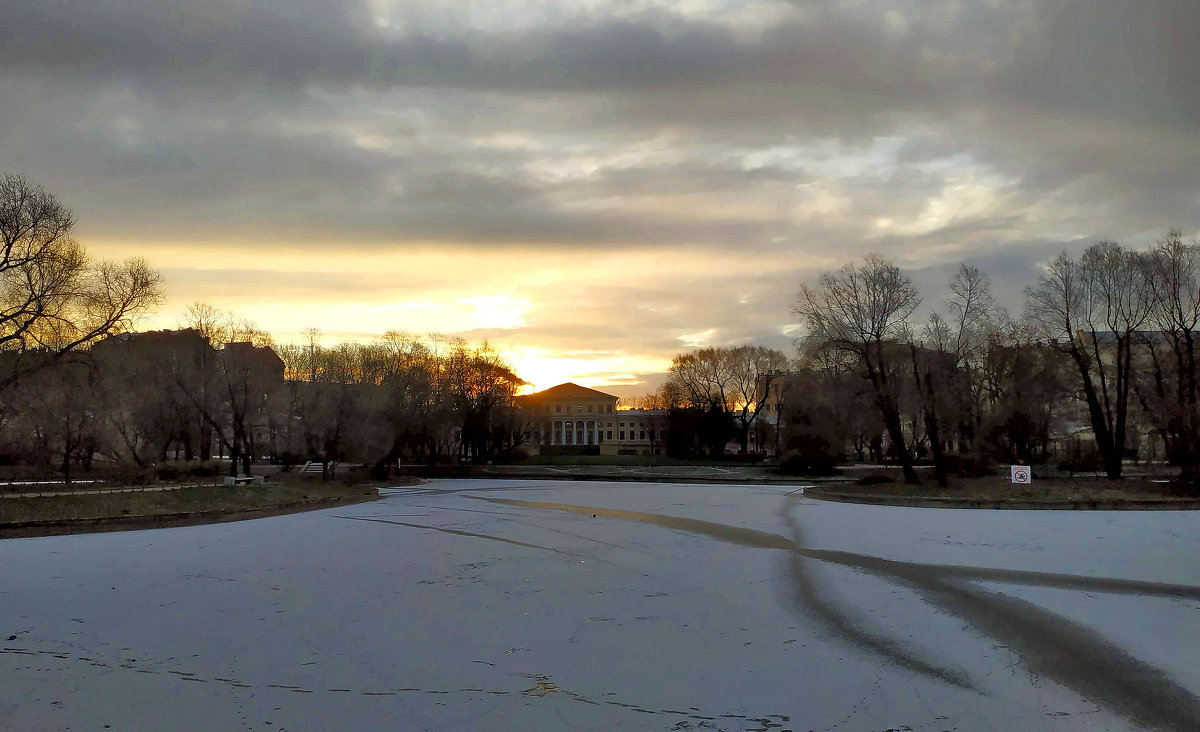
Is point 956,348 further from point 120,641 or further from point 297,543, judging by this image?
point 120,641

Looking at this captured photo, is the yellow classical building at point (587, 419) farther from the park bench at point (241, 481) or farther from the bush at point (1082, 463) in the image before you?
the park bench at point (241, 481)

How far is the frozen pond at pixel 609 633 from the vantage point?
7188 mm

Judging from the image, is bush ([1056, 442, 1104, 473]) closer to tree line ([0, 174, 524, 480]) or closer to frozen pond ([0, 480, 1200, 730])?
frozen pond ([0, 480, 1200, 730])

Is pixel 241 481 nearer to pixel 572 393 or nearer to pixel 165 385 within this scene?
pixel 165 385

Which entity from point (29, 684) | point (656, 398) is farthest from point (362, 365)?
point (656, 398)

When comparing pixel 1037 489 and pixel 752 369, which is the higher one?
pixel 752 369

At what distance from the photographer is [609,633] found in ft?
31.7

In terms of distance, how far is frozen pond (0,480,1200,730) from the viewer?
7188mm

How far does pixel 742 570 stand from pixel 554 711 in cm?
736

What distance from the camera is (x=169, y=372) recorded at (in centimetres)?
3941

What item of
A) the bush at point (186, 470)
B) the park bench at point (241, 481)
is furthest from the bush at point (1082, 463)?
the bush at point (186, 470)

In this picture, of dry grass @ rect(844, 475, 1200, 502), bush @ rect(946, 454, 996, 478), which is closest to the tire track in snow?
dry grass @ rect(844, 475, 1200, 502)

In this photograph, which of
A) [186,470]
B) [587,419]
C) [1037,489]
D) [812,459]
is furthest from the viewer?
[587,419]

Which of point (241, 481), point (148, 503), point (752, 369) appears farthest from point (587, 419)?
point (148, 503)
